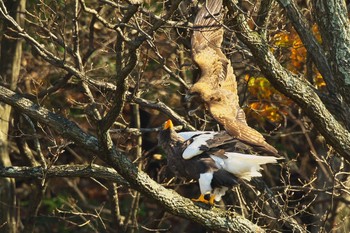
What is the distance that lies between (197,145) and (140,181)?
39.1 inches

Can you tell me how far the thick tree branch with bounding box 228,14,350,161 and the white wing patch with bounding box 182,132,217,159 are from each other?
69 cm

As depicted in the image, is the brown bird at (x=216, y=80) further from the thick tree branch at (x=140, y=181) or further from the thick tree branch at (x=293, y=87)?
the thick tree branch at (x=140, y=181)

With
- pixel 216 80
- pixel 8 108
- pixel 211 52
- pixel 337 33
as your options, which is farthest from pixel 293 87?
pixel 8 108

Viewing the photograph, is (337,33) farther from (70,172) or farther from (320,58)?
(70,172)

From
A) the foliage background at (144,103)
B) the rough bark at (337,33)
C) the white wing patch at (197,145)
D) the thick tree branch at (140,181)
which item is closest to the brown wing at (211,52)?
the foliage background at (144,103)

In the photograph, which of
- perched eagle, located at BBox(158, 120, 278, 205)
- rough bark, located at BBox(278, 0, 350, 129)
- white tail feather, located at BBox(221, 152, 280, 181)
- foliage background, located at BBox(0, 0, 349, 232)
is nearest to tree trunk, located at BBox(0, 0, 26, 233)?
foliage background, located at BBox(0, 0, 349, 232)

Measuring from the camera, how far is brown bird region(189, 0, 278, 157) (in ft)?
21.3

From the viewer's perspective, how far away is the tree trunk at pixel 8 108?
32.2ft

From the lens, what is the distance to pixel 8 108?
32.6 feet

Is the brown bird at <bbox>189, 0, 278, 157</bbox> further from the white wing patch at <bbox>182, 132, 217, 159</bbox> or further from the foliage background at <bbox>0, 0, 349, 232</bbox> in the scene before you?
the white wing patch at <bbox>182, 132, 217, 159</bbox>

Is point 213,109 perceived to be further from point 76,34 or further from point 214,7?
point 76,34

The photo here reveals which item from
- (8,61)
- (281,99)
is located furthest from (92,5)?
(281,99)

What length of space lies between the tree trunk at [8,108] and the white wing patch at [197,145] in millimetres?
3037

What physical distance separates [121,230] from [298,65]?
2.55 metres
